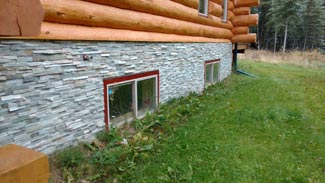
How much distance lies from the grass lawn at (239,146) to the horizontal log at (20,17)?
2.92 m

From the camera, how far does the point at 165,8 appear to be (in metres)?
5.99

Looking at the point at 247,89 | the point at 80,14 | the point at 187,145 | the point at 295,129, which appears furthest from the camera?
the point at 247,89

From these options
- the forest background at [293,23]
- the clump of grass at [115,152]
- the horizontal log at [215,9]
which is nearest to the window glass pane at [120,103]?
the clump of grass at [115,152]

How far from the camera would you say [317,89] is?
378 inches

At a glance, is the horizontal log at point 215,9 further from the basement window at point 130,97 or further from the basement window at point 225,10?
the basement window at point 130,97

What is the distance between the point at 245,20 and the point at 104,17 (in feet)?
29.9

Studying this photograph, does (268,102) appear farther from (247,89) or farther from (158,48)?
(158,48)

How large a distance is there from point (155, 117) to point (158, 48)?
1685 mm

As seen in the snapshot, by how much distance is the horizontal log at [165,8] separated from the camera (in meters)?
4.70

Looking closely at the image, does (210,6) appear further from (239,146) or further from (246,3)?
(239,146)

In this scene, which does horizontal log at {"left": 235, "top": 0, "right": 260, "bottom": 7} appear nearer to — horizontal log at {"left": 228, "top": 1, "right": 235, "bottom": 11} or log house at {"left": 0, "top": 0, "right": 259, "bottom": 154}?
horizontal log at {"left": 228, "top": 1, "right": 235, "bottom": 11}

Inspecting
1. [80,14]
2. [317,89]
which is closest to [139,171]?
[80,14]

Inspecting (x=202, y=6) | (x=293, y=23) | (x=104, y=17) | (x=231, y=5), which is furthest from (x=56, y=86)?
(x=293, y=23)

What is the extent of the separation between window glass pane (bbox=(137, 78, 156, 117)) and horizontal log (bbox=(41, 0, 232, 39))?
1.22m
